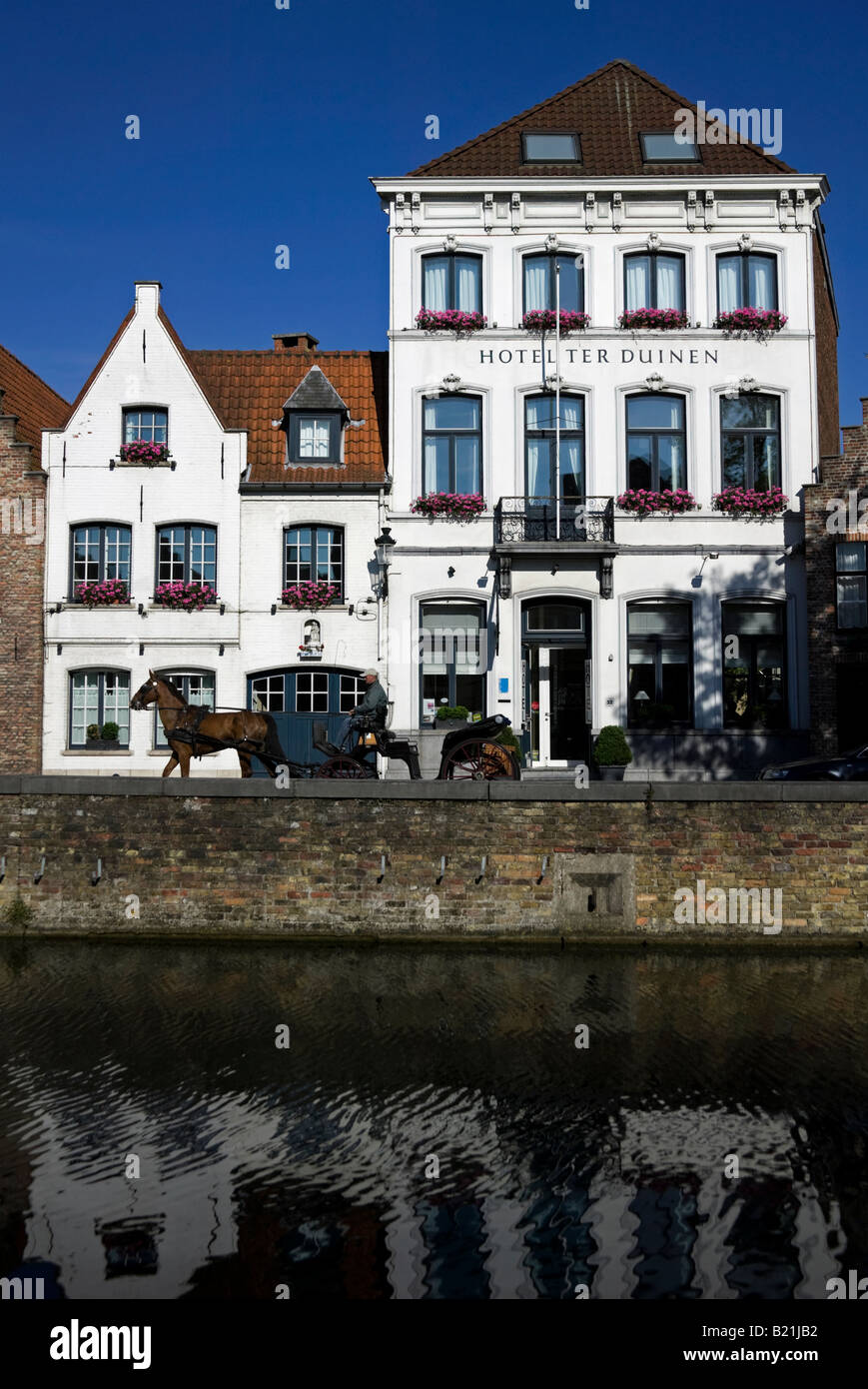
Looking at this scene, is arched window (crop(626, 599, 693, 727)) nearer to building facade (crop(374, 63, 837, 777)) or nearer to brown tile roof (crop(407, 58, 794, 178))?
building facade (crop(374, 63, 837, 777))

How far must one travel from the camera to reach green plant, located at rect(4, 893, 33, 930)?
1522cm

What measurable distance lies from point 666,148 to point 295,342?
30.8 feet

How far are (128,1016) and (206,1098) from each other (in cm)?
257

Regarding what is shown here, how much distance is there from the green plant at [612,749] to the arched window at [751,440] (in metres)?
5.92

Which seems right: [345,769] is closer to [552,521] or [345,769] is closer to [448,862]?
[448,862]

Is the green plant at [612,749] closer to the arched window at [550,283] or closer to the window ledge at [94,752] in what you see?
the arched window at [550,283]

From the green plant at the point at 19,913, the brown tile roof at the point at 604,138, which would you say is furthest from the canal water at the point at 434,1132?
the brown tile roof at the point at 604,138

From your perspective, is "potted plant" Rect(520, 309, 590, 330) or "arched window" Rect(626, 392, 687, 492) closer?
"potted plant" Rect(520, 309, 590, 330)

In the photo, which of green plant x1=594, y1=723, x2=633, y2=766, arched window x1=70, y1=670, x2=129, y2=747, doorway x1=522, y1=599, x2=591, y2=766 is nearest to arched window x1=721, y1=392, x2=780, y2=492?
doorway x1=522, y1=599, x2=591, y2=766

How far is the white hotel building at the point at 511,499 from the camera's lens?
22969mm

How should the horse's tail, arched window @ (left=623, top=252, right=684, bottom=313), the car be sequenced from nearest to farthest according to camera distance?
the car, the horse's tail, arched window @ (left=623, top=252, right=684, bottom=313)

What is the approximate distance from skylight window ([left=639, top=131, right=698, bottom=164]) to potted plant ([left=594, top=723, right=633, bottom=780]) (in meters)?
12.0
